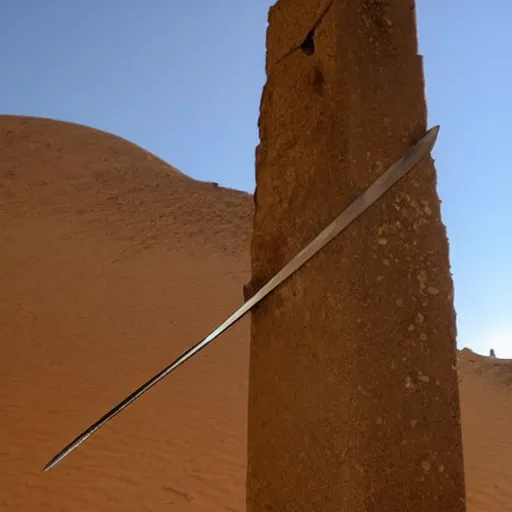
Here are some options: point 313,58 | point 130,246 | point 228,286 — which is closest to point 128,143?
point 130,246

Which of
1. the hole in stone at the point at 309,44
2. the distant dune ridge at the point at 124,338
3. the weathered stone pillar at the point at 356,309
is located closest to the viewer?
the weathered stone pillar at the point at 356,309

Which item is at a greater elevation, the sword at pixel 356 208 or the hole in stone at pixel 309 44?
the hole in stone at pixel 309 44

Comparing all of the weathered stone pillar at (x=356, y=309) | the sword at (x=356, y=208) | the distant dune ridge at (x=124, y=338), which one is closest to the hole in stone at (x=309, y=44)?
the weathered stone pillar at (x=356, y=309)

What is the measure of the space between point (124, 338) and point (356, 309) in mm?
11206

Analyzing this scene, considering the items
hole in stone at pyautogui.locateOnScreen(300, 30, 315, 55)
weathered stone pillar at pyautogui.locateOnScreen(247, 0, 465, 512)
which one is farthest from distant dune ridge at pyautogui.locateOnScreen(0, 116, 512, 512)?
hole in stone at pyautogui.locateOnScreen(300, 30, 315, 55)

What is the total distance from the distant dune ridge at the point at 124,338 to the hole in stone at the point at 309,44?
504cm

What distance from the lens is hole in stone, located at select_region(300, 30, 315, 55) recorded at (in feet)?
5.76

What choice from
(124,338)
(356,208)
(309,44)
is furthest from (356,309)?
(124,338)

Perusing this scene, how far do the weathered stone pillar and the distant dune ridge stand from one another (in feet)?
15.4

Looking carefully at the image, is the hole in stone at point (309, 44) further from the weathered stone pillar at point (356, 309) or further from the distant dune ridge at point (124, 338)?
the distant dune ridge at point (124, 338)

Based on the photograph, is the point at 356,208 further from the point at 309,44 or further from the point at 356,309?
the point at 309,44

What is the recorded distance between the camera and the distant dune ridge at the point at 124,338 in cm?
666

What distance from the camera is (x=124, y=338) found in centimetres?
1212

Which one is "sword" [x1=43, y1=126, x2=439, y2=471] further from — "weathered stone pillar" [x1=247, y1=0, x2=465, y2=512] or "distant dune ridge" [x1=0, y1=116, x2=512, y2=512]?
"distant dune ridge" [x1=0, y1=116, x2=512, y2=512]
